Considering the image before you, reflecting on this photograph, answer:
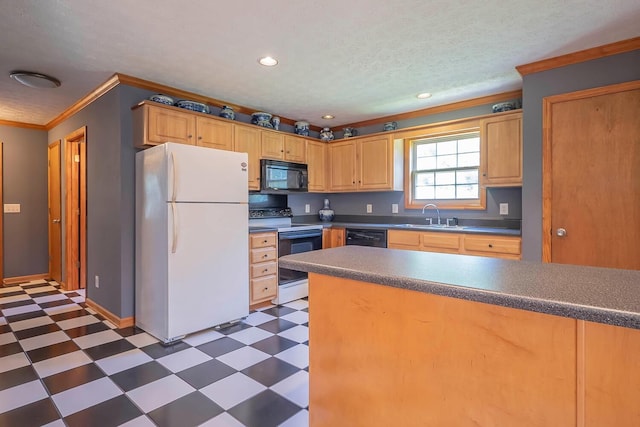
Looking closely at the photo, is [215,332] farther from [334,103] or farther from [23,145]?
[23,145]

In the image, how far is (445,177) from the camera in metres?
4.17

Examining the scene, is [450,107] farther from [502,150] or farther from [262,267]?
[262,267]

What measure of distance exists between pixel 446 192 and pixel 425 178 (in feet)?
1.08

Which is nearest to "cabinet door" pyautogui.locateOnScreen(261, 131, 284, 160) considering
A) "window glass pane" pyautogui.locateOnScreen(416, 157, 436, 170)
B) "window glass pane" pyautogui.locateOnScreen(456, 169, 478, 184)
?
"window glass pane" pyautogui.locateOnScreen(416, 157, 436, 170)

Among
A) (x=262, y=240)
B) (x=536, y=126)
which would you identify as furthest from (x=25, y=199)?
(x=536, y=126)

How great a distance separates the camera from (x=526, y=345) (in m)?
0.89

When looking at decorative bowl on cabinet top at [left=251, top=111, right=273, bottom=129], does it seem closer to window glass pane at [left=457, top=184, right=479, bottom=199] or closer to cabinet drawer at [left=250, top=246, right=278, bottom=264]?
cabinet drawer at [left=250, top=246, right=278, bottom=264]

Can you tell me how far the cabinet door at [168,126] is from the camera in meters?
2.98

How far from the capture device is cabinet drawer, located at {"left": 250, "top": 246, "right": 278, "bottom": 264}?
11.6 ft

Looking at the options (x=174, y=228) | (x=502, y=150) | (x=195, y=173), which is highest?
(x=502, y=150)

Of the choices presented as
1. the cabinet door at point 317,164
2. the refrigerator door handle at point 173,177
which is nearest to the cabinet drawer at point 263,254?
the refrigerator door handle at point 173,177

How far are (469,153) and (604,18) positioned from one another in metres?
1.93

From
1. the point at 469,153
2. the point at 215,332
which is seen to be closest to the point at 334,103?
the point at 469,153

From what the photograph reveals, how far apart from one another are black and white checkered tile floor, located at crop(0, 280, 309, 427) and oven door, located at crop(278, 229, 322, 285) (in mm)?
588
